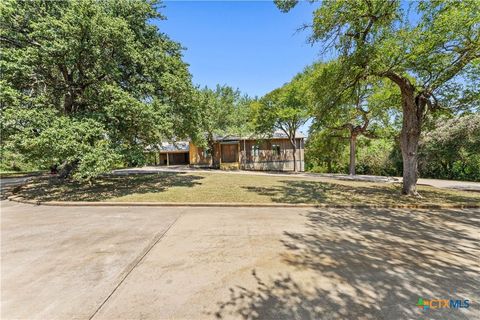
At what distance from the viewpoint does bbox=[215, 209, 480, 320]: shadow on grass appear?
2.24m

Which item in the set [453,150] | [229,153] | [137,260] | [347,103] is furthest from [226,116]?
[137,260]

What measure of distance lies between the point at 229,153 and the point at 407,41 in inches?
756

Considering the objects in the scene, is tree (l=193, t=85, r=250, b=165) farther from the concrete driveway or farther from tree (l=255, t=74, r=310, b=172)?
the concrete driveway

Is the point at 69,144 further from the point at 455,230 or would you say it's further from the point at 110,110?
the point at 455,230

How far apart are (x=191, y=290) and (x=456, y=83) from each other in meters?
12.3

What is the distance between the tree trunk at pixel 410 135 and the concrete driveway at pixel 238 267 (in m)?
2.82

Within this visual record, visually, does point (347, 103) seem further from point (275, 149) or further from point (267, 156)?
point (267, 156)

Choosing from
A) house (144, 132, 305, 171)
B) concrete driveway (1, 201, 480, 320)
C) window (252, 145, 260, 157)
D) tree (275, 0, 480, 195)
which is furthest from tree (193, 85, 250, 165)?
concrete driveway (1, 201, 480, 320)

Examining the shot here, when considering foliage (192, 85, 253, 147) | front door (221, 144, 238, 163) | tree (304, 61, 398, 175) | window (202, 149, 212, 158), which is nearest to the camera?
tree (304, 61, 398, 175)

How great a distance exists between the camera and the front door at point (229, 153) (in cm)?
2412

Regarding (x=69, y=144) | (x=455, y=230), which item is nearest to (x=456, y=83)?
(x=455, y=230)

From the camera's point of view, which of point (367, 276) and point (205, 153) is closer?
point (367, 276)

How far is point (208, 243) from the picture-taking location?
13.2 feet

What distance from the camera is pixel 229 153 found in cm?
2423
